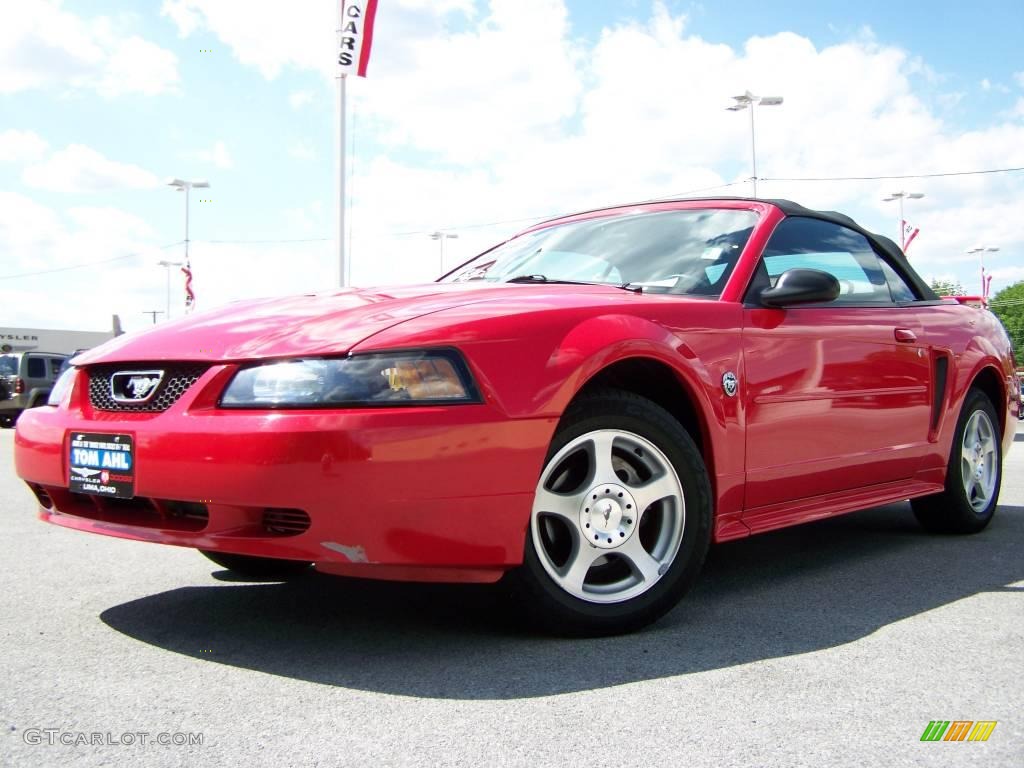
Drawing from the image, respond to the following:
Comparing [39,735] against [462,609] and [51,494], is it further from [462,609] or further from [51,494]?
[462,609]

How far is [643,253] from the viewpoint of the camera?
3.79 meters

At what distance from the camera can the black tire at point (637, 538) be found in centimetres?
279

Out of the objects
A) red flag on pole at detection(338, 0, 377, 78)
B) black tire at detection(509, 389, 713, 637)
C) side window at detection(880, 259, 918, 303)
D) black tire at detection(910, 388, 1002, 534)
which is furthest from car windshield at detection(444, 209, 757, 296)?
red flag on pole at detection(338, 0, 377, 78)

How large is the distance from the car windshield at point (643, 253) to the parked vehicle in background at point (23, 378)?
62.0ft

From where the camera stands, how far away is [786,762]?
199cm

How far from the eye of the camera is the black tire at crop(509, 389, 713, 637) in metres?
2.79

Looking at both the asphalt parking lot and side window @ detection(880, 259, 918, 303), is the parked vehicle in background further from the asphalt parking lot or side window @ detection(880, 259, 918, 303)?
side window @ detection(880, 259, 918, 303)

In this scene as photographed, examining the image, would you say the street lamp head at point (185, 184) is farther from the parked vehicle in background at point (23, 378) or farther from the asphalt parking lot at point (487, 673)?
the asphalt parking lot at point (487, 673)

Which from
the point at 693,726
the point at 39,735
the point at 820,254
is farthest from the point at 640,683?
the point at 820,254

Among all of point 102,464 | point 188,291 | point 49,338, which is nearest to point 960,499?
point 102,464

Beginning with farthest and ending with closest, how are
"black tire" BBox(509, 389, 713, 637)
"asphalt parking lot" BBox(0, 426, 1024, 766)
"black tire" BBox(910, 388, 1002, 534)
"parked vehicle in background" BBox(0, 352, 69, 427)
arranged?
1. "parked vehicle in background" BBox(0, 352, 69, 427)
2. "black tire" BBox(910, 388, 1002, 534)
3. "black tire" BBox(509, 389, 713, 637)
4. "asphalt parking lot" BBox(0, 426, 1024, 766)

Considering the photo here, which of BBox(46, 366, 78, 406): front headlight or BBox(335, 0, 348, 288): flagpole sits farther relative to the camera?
BBox(335, 0, 348, 288): flagpole

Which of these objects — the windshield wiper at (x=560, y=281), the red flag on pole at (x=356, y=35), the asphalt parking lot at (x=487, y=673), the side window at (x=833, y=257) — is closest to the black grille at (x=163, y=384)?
the asphalt parking lot at (x=487, y=673)

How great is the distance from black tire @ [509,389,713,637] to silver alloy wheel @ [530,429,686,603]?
0.05ft
